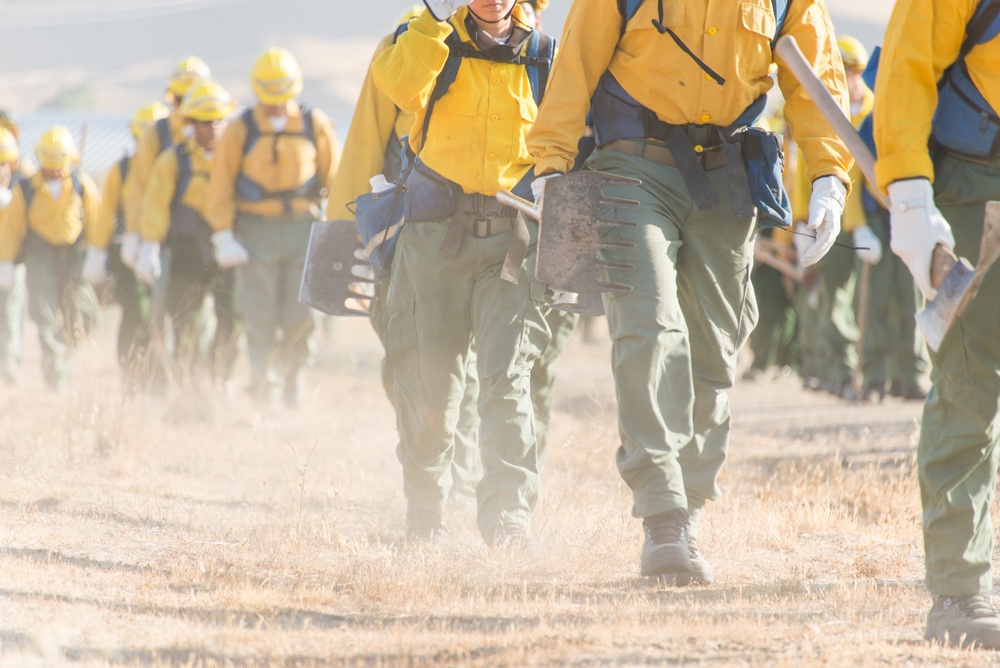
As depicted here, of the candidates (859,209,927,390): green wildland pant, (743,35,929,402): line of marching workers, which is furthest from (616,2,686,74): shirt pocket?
(859,209,927,390): green wildland pant

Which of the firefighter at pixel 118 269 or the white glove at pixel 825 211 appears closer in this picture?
the white glove at pixel 825 211

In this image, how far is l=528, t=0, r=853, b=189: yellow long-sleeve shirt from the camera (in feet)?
14.6

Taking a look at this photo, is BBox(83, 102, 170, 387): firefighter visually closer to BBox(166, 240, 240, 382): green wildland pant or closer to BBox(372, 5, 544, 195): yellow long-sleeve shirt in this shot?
BBox(166, 240, 240, 382): green wildland pant

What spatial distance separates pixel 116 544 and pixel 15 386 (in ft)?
27.6

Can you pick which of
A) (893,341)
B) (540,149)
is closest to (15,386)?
(893,341)

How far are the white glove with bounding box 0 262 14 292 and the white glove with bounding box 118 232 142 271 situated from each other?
2785 millimetres

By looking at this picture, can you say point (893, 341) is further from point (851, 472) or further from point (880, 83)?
point (880, 83)

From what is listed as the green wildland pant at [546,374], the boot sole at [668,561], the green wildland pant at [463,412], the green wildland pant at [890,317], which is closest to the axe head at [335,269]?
the green wildland pant at [463,412]

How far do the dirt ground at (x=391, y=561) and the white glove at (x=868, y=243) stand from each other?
1345 mm

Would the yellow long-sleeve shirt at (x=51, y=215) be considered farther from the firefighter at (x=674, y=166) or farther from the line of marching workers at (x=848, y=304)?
the firefighter at (x=674, y=166)

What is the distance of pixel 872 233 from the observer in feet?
31.6

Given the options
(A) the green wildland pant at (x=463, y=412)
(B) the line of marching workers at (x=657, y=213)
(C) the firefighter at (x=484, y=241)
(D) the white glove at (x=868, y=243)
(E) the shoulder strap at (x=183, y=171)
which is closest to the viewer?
(B) the line of marching workers at (x=657, y=213)

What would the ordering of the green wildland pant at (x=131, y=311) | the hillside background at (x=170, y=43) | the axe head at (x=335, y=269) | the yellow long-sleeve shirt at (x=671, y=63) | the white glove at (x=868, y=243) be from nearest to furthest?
1. the yellow long-sleeve shirt at (x=671, y=63)
2. the axe head at (x=335, y=269)
3. the white glove at (x=868, y=243)
4. the green wildland pant at (x=131, y=311)
5. the hillside background at (x=170, y=43)

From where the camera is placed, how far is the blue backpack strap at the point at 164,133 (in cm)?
1056
